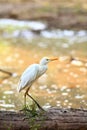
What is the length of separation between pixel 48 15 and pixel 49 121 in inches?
586

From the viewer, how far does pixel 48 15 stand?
21.2 metres

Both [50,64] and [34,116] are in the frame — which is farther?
[50,64]

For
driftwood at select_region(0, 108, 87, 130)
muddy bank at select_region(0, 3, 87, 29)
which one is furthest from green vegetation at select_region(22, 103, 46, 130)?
muddy bank at select_region(0, 3, 87, 29)

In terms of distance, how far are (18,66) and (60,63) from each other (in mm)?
1242

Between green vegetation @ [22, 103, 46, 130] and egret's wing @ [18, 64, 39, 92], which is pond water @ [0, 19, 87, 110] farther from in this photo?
green vegetation @ [22, 103, 46, 130]

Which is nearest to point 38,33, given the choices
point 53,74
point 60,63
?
point 60,63

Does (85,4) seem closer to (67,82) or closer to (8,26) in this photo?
(8,26)

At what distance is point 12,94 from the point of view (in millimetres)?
10695

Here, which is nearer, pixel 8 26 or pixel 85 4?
pixel 8 26

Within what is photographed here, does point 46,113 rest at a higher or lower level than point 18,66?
lower

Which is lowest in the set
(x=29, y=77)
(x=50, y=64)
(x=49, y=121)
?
(x=49, y=121)

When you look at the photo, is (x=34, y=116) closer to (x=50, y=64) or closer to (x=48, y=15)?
(x=50, y=64)

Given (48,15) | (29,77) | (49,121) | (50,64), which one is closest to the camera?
(49,121)

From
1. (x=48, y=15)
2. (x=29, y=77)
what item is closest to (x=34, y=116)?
(x=29, y=77)
